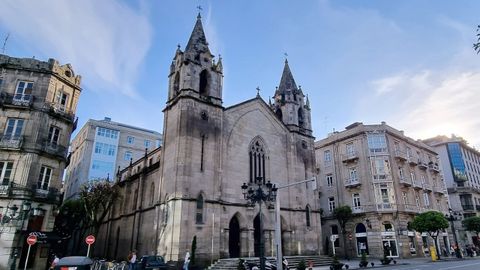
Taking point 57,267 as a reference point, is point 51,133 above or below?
above

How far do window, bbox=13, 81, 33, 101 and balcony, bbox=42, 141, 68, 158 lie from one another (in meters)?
4.05

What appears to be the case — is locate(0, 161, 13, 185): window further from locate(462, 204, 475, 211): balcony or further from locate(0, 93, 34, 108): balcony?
locate(462, 204, 475, 211): balcony

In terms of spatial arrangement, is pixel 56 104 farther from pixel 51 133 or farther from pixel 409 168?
pixel 409 168

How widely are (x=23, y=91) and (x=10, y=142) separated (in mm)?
4459

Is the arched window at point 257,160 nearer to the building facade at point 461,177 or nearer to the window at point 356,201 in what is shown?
the window at point 356,201

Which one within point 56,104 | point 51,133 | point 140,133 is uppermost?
point 140,133

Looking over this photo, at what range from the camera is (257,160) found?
31.1m

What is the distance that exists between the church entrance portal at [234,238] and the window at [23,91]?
64.5 ft

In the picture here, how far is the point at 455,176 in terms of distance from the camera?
180 ft

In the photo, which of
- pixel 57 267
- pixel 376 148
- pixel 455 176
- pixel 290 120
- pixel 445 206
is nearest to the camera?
pixel 57 267

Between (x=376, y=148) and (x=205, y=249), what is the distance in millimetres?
25617

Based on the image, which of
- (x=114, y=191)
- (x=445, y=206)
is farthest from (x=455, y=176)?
(x=114, y=191)

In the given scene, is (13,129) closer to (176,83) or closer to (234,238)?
(176,83)

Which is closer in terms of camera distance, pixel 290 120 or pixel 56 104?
pixel 56 104
